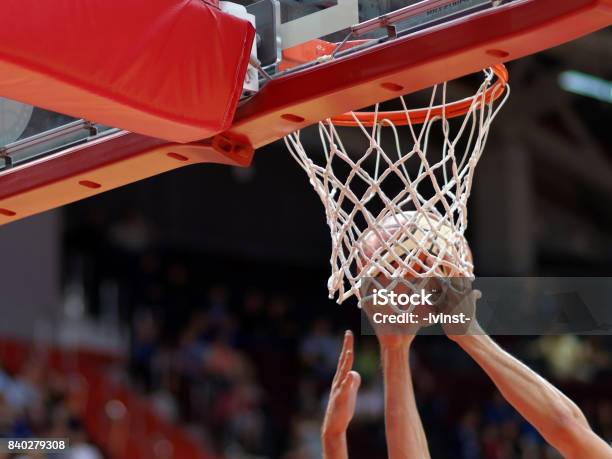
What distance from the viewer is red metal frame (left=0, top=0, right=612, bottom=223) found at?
7.48ft

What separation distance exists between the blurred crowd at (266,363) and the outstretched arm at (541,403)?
6.44 meters

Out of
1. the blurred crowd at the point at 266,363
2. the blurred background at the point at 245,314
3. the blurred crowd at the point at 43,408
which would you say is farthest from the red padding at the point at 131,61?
the blurred crowd at the point at 266,363

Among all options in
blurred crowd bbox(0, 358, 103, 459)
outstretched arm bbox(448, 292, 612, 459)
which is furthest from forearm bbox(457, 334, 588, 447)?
blurred crowd bbox(0, 358, 103, 459)

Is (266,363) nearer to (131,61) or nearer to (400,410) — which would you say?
(400,410)

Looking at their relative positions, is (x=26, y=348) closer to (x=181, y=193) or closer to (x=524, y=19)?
(x=181, y=193)

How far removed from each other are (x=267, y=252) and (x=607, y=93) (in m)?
4.13

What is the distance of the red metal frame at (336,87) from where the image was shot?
7.48ft

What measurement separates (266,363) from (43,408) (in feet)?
10.3

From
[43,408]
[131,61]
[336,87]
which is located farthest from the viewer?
[43,408]

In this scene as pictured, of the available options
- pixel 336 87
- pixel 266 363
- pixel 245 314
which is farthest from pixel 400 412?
pixel 245 314

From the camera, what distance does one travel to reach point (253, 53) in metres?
2.64

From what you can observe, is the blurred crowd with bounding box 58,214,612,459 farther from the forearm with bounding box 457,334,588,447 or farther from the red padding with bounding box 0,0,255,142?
the red padding with bounding box 0,0,255,142

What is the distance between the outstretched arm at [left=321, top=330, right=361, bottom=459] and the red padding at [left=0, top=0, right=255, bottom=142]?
777 mm

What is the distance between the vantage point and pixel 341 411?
2.93 metres
